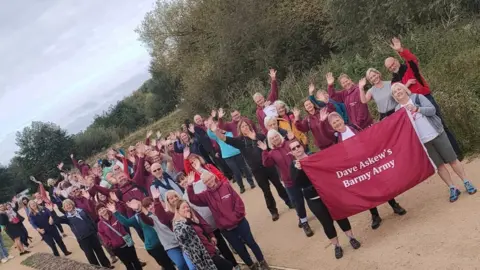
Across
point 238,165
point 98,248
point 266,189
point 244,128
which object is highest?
point 244,128

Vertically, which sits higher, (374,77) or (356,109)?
(374,77)

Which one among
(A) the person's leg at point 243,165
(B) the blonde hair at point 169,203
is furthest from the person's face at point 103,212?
(A) the person's leg at point 243,165

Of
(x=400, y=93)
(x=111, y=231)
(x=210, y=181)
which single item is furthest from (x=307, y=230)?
(x=111, y=231)

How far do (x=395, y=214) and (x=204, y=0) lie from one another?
19191 mm

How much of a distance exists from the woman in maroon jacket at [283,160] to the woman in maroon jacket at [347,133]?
2.53ft

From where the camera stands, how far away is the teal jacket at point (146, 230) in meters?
7.28

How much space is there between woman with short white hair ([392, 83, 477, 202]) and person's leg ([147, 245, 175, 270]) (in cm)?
431

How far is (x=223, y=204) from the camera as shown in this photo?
6.47 metres

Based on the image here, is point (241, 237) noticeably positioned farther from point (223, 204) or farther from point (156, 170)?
point (156, 170)

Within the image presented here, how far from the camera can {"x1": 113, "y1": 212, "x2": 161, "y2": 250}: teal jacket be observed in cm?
728

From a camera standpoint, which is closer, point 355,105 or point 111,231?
point 355,105

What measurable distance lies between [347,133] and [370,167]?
0.58 m

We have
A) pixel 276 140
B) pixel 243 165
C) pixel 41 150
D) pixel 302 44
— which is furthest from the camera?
pixel 41 150

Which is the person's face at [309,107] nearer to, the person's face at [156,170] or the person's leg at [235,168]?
the person's face at [156,170]
